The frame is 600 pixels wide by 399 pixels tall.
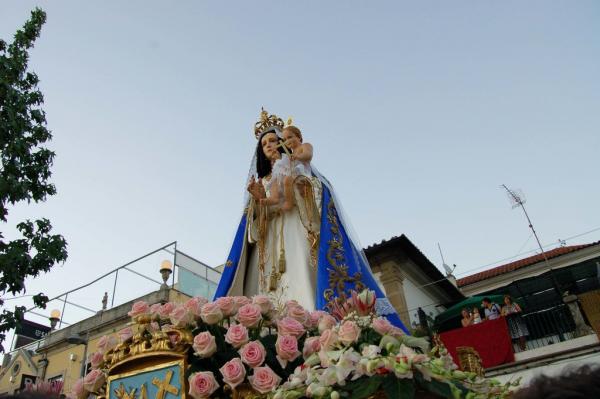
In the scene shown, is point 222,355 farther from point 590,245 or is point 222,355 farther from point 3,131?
point 590,245

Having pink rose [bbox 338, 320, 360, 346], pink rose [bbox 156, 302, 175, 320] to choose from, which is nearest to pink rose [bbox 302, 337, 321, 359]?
pink rose [bbox 338, 320, 360, 346]

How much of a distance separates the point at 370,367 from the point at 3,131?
781cm

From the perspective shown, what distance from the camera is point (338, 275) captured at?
386 cm

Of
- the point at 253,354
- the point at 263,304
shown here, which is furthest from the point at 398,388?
the point at 263,304

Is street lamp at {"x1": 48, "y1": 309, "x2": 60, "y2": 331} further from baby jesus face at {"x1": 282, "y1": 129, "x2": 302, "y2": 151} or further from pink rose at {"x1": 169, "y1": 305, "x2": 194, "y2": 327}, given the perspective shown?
pink rose at {"x1": 169, "y1": 305, "x2": 194, "y2": 327}

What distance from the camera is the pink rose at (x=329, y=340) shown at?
6.40ft

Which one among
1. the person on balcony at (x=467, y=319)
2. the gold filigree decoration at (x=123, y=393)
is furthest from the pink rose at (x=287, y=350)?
the person on balcony at (x=467, y=319)

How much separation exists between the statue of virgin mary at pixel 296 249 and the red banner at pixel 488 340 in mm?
9366

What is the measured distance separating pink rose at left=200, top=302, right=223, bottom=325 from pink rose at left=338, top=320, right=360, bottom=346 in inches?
28.4

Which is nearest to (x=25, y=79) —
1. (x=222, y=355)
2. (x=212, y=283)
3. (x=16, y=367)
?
(x=222, y=355)

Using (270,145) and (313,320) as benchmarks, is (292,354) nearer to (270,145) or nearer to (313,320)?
(313,320)

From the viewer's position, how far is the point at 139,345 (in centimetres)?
242

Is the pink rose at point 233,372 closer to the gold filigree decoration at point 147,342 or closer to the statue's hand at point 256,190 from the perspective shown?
the gold filigree decoration at point 147,342

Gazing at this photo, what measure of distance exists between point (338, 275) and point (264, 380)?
1858 mm
